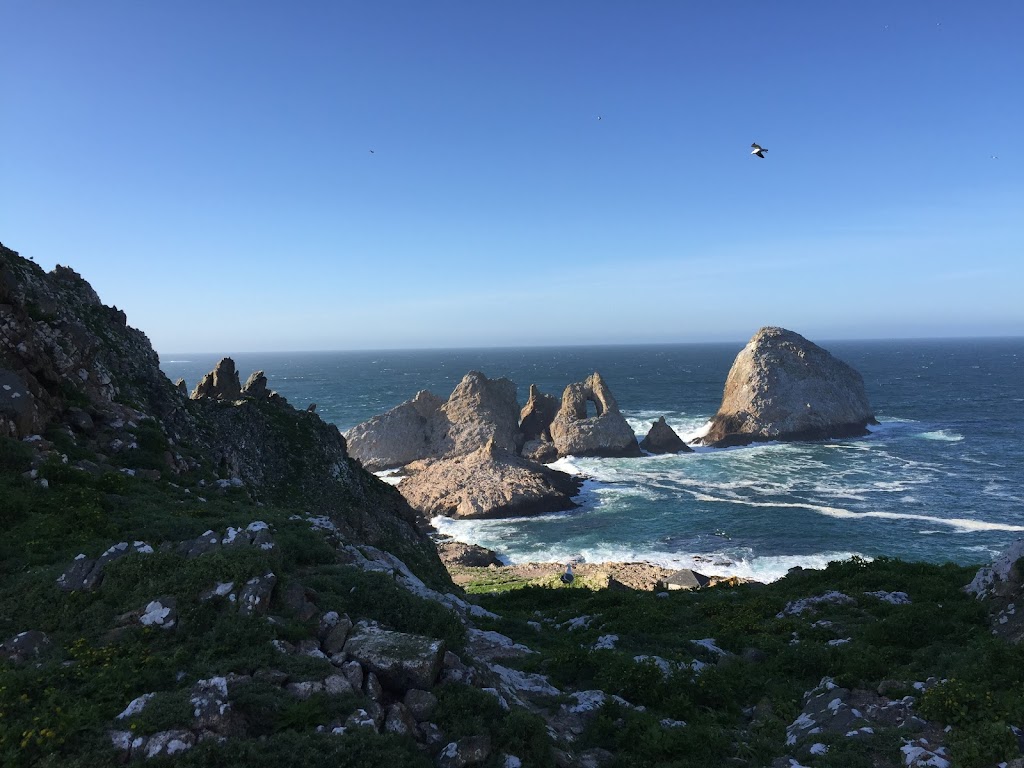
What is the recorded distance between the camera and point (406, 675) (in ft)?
27.3

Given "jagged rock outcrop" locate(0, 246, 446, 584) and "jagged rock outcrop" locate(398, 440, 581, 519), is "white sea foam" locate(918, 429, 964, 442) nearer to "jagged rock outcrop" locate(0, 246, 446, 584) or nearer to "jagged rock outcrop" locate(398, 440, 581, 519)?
"jagged rock outcrop" locate(398, 440, 581, 519)

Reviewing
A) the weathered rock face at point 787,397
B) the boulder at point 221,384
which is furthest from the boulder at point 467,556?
the weathered rock face at point 787,397

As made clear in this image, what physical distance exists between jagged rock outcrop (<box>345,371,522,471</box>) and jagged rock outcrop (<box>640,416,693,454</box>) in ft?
69.6

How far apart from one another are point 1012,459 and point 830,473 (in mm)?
25097

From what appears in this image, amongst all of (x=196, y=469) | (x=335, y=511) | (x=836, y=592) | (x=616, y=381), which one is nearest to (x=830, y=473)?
(x=836, y=592)

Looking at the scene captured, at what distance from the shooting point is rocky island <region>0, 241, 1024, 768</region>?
7043 mm

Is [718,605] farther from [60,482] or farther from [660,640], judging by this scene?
[60,482]

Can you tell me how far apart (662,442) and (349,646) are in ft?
263

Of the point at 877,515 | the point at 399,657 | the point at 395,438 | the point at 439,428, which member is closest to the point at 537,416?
the point at 439,428

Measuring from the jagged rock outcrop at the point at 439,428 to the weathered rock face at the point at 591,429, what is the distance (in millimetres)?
8323

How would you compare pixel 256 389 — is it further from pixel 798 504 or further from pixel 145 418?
pixel 798 504

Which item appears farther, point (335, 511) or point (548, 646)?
point (335, 511)

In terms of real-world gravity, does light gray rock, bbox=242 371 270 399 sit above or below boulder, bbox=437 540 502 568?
above

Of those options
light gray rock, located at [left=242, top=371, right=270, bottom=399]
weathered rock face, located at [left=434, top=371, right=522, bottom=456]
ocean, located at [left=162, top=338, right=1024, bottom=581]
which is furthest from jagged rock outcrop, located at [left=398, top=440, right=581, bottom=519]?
light gray rock, located at [left=242, top=371, right=270, bottom=399]
